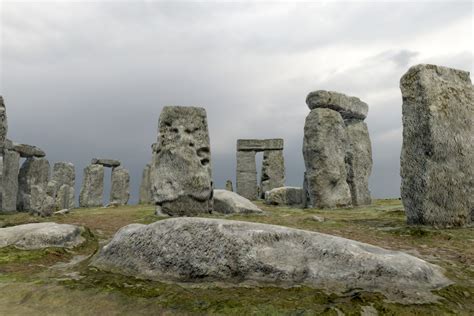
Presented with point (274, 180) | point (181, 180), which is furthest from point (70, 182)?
point (181, 180)

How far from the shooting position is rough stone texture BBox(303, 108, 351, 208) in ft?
53.6

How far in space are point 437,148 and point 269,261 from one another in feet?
21.7

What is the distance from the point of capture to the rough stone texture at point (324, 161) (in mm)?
16344

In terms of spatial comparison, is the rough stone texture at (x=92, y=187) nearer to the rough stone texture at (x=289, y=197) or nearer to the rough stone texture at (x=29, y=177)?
the rough stone texture at (x=29, y=177)

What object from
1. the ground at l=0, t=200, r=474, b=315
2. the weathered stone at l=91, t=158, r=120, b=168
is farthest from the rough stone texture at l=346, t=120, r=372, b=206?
the weathered stone at l=91, t=158, r=120, b=168

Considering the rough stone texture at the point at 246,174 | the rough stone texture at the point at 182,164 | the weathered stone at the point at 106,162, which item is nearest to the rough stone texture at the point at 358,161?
the rough stone texture at the point at 182,164

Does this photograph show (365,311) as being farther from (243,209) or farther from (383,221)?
(243,209)

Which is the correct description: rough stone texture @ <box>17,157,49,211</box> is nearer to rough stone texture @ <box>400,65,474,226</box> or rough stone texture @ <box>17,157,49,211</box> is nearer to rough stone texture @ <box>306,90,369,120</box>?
rough stone texture @ <box>306,90,369,120</box>

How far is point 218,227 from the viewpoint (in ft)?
15.6

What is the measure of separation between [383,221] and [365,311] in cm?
776

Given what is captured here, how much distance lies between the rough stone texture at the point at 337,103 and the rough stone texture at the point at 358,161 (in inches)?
29.7

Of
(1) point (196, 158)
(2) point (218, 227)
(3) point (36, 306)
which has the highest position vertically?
(1) point (196, 158)

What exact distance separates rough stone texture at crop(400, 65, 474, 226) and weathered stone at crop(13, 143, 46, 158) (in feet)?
61.7

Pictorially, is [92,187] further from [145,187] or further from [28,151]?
[28,151]
